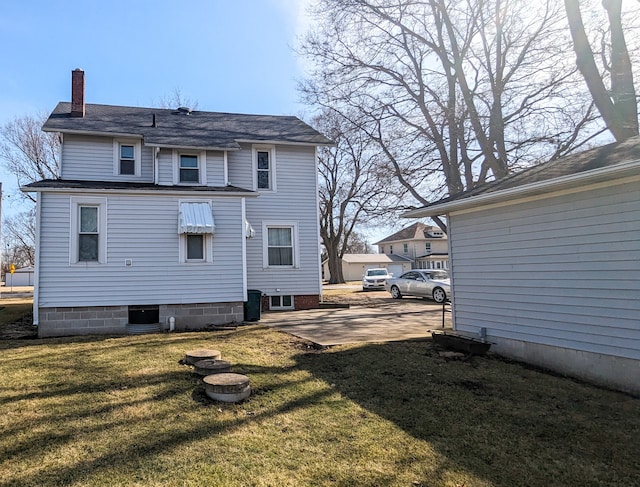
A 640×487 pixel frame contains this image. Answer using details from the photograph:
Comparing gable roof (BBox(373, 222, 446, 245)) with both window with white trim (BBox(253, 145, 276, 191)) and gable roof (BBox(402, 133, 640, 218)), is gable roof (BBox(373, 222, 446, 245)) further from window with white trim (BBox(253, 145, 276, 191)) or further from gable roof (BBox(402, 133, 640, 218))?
gable roof (BBox(402, 133, 640, 218))

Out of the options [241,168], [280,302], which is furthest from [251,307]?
[241,168]

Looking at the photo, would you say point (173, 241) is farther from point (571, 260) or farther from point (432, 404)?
point (571, 260)

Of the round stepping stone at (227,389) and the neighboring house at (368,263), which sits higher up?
the neighboring house at (368,263)

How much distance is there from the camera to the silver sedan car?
18.4 meters

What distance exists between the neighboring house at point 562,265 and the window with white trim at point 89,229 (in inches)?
312

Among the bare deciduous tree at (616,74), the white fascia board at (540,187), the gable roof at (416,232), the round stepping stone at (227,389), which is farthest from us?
the gable roof at (416,232)

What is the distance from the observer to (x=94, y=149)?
512 inches

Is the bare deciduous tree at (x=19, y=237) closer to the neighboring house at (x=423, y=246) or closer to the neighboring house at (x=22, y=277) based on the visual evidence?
the neighboring house at (x=22, y=277)

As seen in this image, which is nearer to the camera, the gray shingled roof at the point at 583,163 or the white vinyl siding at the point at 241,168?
the gray shingled roof at the point at 583,163

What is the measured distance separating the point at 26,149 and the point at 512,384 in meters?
32.6

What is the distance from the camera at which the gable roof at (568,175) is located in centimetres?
560

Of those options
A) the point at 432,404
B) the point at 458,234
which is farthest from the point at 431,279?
the point at 432,404

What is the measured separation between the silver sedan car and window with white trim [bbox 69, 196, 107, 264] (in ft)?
43.1

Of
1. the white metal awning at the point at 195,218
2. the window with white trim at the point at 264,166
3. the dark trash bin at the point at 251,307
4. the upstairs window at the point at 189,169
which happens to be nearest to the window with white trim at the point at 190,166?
the upstairs window at the point at 189,169
